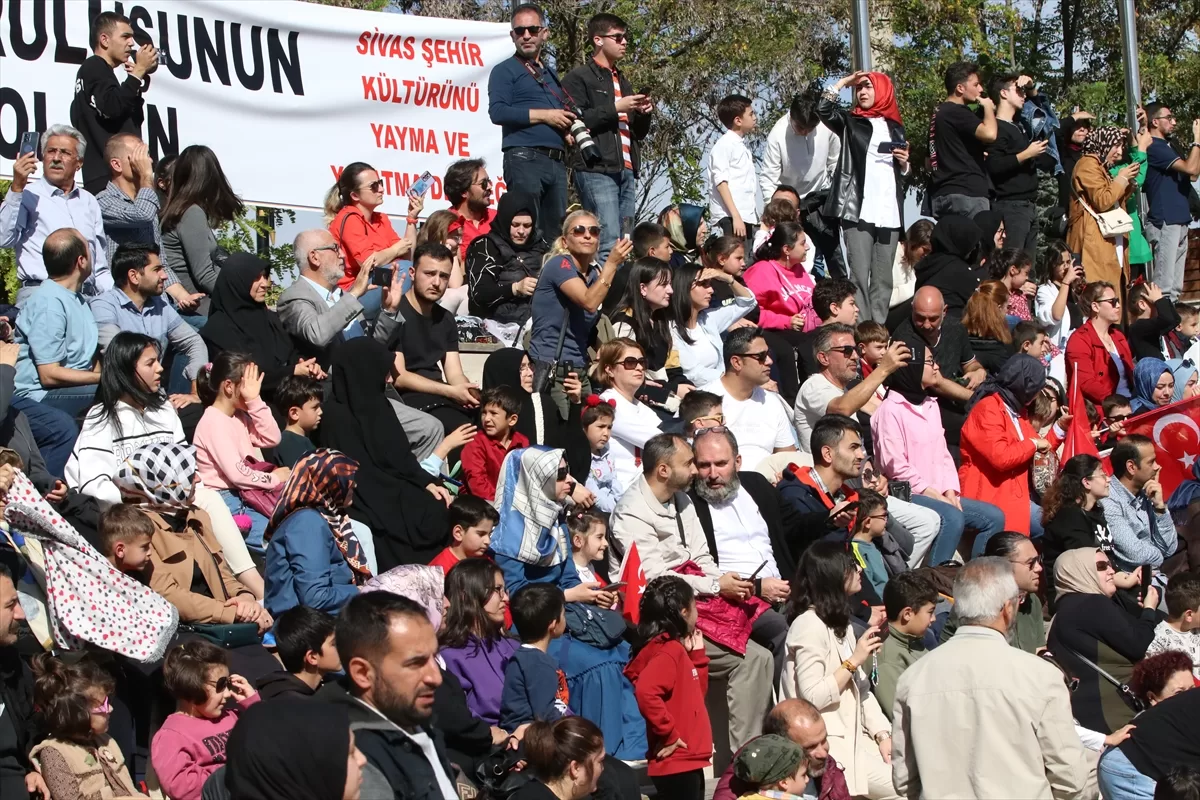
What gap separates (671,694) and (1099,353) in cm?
655

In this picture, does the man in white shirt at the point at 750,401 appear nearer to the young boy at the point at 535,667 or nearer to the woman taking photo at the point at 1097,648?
the woman taking photo at the point at 1097,648

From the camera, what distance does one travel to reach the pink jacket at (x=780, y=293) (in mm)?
11719

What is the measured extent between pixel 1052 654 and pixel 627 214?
483 cm

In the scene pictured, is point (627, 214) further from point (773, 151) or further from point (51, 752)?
point (51, 752)

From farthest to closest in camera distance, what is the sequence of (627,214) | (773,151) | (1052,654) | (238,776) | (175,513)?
(773,151), (627,214), (1052,654), (175,513), (238,776)

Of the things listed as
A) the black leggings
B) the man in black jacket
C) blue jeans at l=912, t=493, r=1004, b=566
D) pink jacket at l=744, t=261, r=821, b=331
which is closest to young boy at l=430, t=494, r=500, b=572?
the black leggings

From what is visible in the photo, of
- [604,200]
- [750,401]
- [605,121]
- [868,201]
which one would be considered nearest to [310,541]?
[750,401]

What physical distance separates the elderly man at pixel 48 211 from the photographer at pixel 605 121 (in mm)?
3627

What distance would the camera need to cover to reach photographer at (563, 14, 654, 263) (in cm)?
1183

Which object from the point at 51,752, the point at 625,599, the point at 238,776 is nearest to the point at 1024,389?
the point at 625,599

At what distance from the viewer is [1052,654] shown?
891 centimetres

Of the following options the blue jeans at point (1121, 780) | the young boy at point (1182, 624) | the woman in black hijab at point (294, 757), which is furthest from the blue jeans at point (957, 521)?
the woman in black hijab at point (294, 757)

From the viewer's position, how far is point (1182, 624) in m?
8.72

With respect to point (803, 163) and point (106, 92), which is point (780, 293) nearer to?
point (803, 163)
